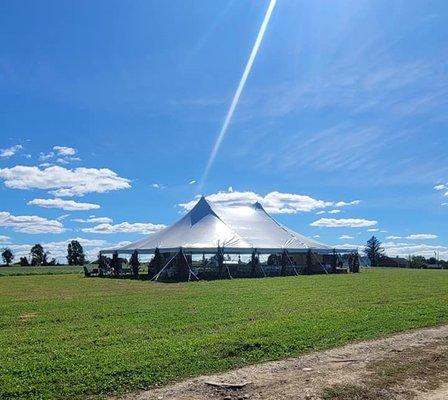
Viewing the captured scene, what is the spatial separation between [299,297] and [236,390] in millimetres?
10223

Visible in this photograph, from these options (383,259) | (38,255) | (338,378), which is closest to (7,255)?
(38,255)

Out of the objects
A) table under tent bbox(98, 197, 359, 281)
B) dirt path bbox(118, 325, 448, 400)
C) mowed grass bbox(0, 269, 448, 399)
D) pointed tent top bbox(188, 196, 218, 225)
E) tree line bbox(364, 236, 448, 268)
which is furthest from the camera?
tree line bbox(364, 236, 448, 268)

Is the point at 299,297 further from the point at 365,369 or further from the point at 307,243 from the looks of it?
the point at 307,243

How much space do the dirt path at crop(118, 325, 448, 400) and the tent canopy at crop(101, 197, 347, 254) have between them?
2171cm

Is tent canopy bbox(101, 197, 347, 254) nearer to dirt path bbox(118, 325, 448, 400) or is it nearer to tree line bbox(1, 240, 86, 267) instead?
dirt path bbox(118, 325, 448, 400)

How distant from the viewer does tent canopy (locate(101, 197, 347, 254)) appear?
3005 cm

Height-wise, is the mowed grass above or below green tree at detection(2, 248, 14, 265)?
below

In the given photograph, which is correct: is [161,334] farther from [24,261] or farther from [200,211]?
[24,261]

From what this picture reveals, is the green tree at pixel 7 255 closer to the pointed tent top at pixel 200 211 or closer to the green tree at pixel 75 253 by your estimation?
the green tree at pixel 75 253

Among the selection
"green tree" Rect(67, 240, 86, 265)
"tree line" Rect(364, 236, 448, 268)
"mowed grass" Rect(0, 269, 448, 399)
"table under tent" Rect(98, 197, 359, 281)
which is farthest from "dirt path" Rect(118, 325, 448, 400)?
"green tree" Rect(67, 240, 86, 265)

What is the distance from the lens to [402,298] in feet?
47.8

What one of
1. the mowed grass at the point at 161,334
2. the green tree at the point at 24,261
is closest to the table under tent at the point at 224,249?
A: the mowed grass at the point at 161,334

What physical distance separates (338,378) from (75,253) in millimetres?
92830

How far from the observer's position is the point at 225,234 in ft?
104
